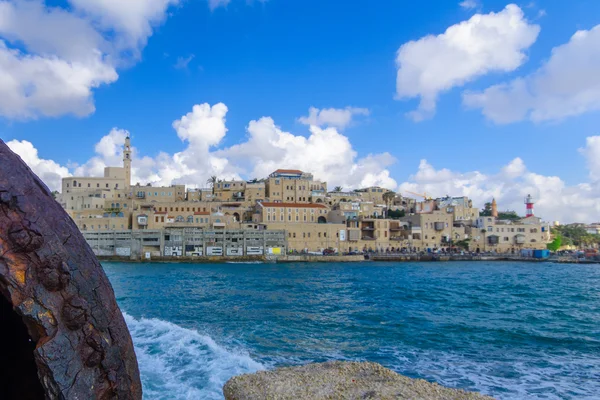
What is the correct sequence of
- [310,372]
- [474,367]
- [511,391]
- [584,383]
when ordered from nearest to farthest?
[310,372] < [511,391] < [584,383] < [474,367]

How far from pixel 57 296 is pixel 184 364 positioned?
9.07 metres

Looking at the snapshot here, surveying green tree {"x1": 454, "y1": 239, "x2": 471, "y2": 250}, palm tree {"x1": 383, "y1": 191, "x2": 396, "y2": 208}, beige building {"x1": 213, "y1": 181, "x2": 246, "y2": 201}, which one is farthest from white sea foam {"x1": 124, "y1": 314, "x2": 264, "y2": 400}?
palm tree {"x1": 383, "y1": 191, "x2": 396, "y2": 208}

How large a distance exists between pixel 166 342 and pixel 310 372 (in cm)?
825

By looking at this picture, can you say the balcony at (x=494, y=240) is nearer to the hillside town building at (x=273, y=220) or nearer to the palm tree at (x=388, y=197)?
the hillside town building at (x=273, y=220)

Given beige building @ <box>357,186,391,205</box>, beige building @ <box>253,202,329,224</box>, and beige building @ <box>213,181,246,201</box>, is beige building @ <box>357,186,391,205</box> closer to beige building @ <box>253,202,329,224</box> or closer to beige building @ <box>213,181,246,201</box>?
beige building @ <box>253,202,329,224</box>

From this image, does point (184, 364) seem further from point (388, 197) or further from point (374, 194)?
point (374, 194)

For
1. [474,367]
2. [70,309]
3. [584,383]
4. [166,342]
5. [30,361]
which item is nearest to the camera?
[70,309]

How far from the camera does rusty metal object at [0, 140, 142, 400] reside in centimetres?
319

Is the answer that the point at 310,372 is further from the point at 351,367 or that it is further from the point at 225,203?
the point at 225,203

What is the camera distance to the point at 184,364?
11508mm

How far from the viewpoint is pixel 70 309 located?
134 inches

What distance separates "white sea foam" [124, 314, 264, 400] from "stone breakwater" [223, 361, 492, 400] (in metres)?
2.90

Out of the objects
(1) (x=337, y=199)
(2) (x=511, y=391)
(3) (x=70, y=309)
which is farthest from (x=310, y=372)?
(1) (x=337, y=199)

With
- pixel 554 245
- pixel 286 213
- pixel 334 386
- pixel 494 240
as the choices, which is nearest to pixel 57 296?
pixel 334 386
